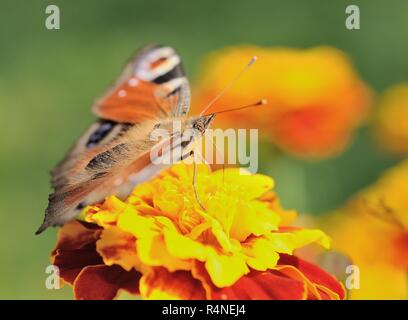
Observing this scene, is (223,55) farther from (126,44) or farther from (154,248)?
(154,248)

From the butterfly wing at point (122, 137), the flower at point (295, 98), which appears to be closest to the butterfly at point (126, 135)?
the butterfly wing at point (122, 137)

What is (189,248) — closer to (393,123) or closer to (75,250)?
(75,250)

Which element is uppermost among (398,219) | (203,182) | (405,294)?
(203,182)

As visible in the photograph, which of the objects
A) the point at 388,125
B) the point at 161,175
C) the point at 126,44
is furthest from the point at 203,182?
the point at 126,44

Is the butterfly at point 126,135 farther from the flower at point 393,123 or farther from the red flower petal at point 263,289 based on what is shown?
the flower at point 393,123

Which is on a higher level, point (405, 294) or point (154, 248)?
point (154, 248)

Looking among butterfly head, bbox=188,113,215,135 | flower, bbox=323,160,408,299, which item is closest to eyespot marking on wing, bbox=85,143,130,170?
butterfly head, bbox=188,113,215,135

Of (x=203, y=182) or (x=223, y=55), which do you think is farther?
(x=223, y=55)
